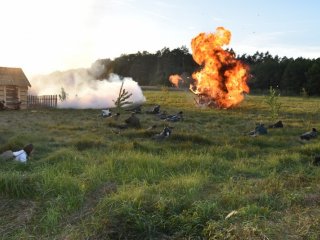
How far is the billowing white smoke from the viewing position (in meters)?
39.8

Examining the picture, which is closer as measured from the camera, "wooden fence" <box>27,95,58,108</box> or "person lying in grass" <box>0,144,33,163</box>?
"person lying in grass" <box>0,144,33,163</box>

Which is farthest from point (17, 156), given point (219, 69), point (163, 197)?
point (219, 69)

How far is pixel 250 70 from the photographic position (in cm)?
8206

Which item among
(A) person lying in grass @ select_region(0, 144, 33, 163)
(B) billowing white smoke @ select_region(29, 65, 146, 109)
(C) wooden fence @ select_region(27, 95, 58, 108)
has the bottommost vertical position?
(C) wooden fence @ select_region(27, 95, 58, 108)

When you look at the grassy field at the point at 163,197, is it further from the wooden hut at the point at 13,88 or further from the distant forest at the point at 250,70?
the distant forest at the point at 250,70

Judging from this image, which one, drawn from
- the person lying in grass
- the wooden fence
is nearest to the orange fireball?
the wooden fence

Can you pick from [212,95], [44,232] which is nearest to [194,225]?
[44,232]

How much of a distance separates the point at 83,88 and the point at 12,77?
1117 cm

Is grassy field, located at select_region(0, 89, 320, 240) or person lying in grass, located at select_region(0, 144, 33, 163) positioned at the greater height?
grassy field, located at select_region(0, 89, 320, 240)

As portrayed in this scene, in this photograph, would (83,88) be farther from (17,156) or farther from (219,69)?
(17,156)

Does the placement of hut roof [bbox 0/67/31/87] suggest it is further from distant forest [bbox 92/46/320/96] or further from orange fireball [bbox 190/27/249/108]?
distant forest [bbox 92/46/320/96]

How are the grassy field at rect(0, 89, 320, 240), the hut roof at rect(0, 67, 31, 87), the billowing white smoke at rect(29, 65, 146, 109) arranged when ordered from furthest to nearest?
the billowing white smoke at rect(29, 65, 146, 109) < the hut roof at rect(0, 67, 31, 87) < the grassy field at rect(0, 89, 320, 240)

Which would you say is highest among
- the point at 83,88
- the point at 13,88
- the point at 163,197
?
the point at 163,197

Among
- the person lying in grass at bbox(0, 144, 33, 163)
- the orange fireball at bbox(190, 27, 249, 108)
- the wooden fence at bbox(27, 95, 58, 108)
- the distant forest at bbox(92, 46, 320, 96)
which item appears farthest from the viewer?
the distant forest at bbox(92, 46, 320, 96)
